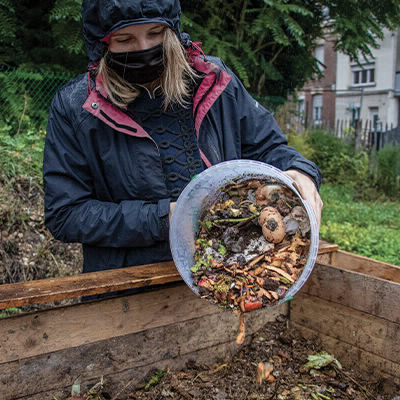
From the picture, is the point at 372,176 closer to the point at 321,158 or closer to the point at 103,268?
the point at 321,158

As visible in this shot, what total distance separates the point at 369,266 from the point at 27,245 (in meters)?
2.76

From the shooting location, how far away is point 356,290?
1.88m

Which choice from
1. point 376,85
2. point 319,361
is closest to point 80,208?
point 319,361

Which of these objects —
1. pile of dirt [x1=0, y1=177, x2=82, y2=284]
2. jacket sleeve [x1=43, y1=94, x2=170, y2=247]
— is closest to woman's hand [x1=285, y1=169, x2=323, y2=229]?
jacket sleeve [x1=43, y1=94, x2=170, y2=247]

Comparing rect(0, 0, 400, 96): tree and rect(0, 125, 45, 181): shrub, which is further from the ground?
rect(0, 0, 400, 96): tree

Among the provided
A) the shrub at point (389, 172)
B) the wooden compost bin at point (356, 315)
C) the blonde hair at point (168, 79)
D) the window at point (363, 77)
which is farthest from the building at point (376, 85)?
the blonde hair at point (168, 79)

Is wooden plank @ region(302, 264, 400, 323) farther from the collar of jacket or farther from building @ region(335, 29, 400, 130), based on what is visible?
building @ region(335, 29, 400, 130)

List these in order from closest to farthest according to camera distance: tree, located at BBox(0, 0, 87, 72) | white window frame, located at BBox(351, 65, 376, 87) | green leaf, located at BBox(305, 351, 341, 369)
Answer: green leaf, located at BBox(305, 351, 341, 369) → tree, located at BBox(0, 0, 87, 72) → white window frame, located at BBox(351, 65, 376, 87)

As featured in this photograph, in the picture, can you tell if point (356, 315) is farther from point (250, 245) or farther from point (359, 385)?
point (250, 245)

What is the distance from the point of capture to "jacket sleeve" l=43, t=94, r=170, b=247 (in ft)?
5.41

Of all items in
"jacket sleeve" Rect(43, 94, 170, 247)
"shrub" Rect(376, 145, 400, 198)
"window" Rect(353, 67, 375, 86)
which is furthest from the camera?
"window" Rect(353, 67, 375, 86)

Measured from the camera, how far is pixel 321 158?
10.3 m

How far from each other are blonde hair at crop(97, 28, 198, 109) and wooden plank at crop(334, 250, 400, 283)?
120cm

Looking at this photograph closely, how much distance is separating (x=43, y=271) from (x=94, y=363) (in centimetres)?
224
